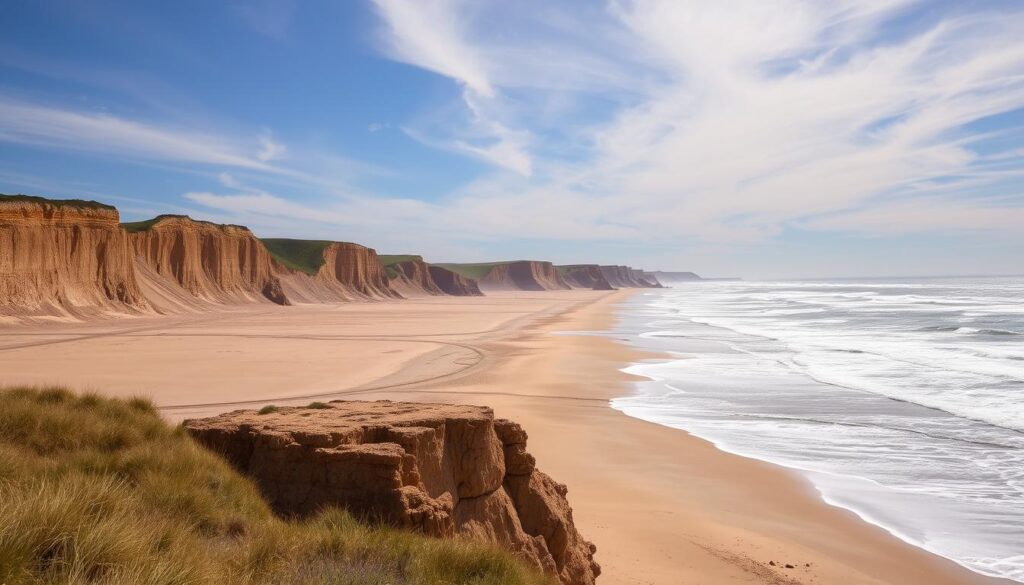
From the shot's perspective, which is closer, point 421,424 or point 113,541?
point 113,541

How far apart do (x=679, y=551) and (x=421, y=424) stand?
12.0 feet

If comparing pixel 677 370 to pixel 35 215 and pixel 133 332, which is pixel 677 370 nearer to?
pixel 133 332

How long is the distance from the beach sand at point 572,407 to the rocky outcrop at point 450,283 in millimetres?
94182

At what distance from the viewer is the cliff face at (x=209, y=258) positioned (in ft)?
217

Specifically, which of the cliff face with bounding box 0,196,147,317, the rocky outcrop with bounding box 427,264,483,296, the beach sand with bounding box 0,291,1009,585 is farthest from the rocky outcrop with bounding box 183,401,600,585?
the rocky outcrop with bounding box 427,264,483,296

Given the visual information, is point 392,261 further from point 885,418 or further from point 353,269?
point 885,418

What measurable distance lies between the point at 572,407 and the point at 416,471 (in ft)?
41.3

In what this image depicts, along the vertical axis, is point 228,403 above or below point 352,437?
below

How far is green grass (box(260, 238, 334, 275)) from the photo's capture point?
98.6 metres

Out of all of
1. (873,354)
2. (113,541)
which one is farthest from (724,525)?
(873,354)

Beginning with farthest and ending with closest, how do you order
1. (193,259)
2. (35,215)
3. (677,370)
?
1. (193,259)
2. (35,215)
3. (677,370)

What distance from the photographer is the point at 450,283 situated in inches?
5512

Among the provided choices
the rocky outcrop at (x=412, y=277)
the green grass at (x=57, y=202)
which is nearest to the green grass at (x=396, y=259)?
the rocky outcrop at (x=412, y=277)

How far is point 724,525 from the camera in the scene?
9.55 m
